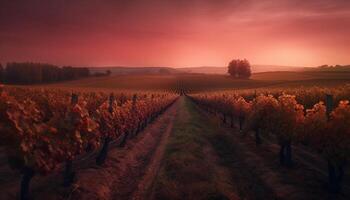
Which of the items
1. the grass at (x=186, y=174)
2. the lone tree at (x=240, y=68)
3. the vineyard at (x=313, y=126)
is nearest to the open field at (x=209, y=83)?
the lone tree at (x=240, y=68)

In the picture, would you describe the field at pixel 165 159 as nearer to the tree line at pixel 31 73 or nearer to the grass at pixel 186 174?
the grass at pixel 186 174

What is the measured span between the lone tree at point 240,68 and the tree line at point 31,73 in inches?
3188

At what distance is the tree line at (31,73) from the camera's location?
119250 mm

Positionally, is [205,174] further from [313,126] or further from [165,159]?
[313,126]

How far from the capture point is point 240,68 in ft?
537

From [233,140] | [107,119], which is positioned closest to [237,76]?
[233,140]

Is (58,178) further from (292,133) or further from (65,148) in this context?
(292,133)

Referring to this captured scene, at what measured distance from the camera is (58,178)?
613 inches

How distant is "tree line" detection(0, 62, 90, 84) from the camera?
11925 cm

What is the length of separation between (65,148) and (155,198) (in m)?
4.39

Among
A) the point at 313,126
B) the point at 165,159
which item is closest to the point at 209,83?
the point at 165,159

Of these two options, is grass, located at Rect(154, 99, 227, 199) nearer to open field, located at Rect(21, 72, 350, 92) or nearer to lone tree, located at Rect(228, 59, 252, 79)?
open field, located at Rect(21, 72, 350, 92)

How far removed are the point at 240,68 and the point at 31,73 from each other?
3814 inches

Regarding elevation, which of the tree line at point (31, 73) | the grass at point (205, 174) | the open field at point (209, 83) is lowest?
the grass at point (205, 174)
